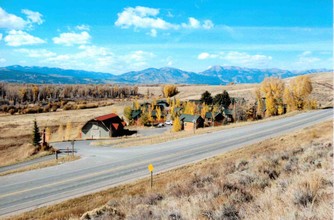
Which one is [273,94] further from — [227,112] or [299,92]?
[227,112]

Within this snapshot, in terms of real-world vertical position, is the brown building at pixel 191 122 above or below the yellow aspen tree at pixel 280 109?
below

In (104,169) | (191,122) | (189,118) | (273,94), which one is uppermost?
(273,94)

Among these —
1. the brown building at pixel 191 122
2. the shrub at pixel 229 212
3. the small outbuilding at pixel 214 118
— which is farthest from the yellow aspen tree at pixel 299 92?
the shrub at pixel 229 212

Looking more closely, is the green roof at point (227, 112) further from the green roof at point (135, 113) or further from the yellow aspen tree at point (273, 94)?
the green roof at point (135, 113)

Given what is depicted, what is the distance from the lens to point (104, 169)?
33.8 m

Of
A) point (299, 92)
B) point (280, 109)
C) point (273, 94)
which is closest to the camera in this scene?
point (299, 92)

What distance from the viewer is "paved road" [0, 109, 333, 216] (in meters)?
25.2

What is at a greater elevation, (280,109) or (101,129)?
(280,109)

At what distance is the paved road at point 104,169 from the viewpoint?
25.2 meters

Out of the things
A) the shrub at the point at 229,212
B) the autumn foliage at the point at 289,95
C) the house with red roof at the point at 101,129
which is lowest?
the house with red roof at the point at 101,129

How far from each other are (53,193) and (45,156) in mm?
24863

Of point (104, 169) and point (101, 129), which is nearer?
point (104, 169)

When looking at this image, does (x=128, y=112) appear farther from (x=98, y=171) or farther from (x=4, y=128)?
(x=98, y=171)

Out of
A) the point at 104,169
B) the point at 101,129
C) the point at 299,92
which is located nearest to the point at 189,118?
the point at 101,129
